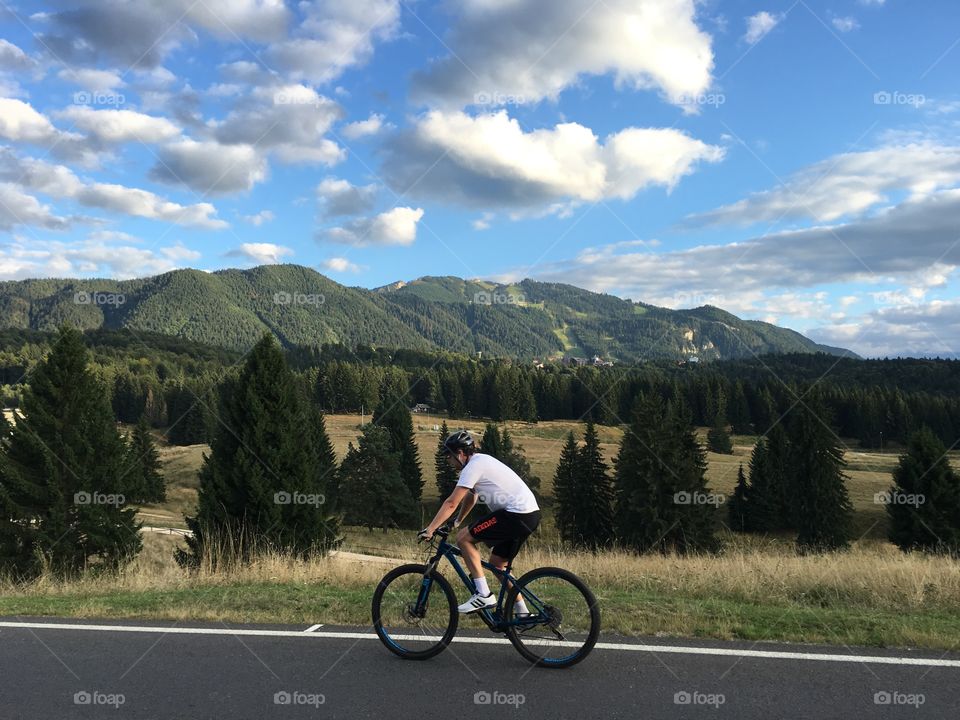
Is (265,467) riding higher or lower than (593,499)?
higher

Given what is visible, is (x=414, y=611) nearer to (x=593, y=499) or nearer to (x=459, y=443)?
(x=459, y=443)

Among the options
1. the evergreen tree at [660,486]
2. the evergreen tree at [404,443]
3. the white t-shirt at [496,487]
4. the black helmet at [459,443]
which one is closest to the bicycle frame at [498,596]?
the white t-shirt at [496,487]

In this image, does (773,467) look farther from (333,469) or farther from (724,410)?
(724,410)

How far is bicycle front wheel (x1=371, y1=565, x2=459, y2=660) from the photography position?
630 centimetres

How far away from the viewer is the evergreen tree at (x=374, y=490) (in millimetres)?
66375

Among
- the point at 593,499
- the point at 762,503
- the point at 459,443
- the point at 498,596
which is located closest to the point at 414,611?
the point at 498,596

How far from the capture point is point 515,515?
20.3 feet

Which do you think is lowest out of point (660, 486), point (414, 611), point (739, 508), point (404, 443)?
point (739, 508)

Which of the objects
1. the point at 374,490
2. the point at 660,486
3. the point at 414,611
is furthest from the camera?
the point at 374,490

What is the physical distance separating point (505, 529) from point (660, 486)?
48.4m

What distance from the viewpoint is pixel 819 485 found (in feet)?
196

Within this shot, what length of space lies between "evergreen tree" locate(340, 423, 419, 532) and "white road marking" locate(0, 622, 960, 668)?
60.3 meters

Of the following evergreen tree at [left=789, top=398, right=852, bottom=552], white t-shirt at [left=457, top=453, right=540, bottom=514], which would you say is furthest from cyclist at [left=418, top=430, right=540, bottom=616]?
evergreen tree at [left=789, top=398, right=852, bottom=552]

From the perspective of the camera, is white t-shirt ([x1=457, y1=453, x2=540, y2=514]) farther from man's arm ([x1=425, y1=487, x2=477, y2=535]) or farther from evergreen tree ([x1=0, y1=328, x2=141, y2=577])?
evergreen tree ([x1=0, y1=328, x2=141, y2=577])
